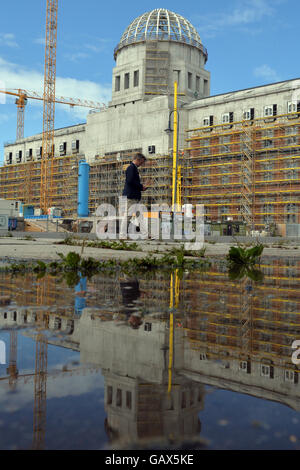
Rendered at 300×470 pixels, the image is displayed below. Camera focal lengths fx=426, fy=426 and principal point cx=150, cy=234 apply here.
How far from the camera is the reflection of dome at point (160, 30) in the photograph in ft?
185

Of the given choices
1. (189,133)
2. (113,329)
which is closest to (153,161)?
(189,133)

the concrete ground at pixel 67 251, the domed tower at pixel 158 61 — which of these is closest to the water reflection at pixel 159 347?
the concrete ground at pixel 67 251

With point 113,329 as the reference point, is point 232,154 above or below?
above

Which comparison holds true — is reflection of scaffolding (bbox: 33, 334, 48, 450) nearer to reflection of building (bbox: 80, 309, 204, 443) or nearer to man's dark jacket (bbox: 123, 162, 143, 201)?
reflection of building (bbox: 80, 309, 204, 443)

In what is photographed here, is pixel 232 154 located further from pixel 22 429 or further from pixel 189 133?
pixel 22 429

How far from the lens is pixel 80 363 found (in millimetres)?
1566

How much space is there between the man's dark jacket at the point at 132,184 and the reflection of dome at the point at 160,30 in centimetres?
5052

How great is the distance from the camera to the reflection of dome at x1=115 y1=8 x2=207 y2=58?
5653 centimetres

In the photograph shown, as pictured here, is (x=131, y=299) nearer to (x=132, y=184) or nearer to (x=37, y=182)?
(x=132, y=184)

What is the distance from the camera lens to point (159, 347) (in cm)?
184

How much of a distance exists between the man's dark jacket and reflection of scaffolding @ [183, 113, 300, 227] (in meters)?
33.1

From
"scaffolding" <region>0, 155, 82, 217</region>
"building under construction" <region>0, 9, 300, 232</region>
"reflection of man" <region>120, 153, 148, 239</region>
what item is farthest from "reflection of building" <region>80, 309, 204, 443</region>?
"scaffolding" <region>0, 155, 82, 217</region>
